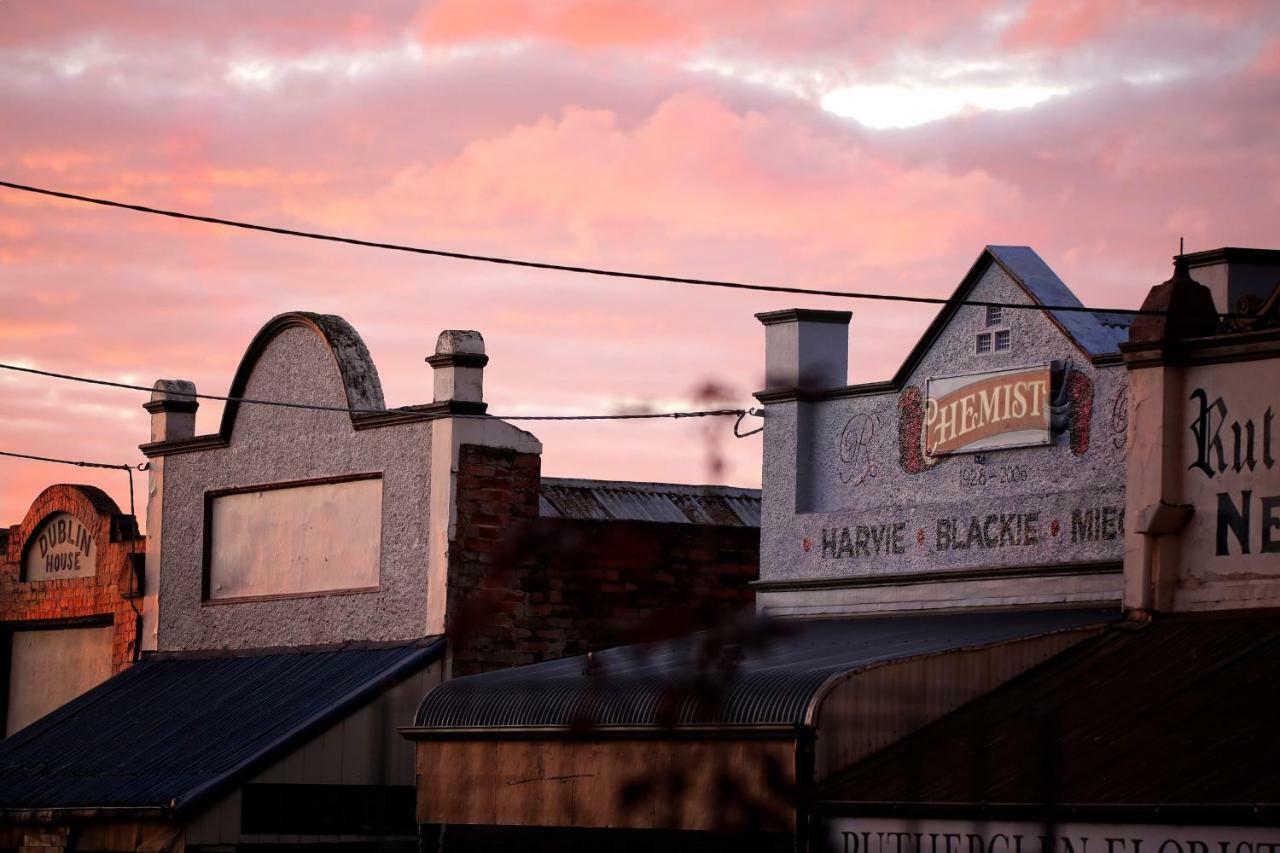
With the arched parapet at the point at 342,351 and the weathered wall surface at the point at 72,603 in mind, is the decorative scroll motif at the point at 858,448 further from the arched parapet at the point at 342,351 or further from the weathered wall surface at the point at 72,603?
the weathered wall surface at the point at 72,603

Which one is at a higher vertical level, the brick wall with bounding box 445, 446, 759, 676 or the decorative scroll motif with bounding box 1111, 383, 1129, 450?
the decorative scroll motif with bounding box 1111, 383, 1129, 450

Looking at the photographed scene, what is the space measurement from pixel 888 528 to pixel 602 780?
338cm

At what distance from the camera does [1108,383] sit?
15.2 meters

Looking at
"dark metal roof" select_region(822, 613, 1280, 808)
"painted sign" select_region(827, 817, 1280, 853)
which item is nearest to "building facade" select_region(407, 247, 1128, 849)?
"dark metal roof" select_region(822, 613, 1280, 808)

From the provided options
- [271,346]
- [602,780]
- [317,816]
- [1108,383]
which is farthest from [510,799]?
[271,346]

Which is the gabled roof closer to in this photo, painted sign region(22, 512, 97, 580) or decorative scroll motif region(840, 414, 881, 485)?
decorative scroll motif region(840, 414, 881, 485)

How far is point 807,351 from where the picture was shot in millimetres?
17781

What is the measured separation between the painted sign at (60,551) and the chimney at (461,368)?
6.49 meters

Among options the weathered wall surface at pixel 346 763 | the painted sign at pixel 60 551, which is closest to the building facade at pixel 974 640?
the weathered wall surface at pixel 346 763

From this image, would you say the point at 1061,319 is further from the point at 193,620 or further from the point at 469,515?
the point at 193,620

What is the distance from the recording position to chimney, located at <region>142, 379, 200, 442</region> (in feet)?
75.7

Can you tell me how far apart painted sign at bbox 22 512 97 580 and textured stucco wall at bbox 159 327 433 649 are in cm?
177

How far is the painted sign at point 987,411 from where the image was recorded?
15734mm

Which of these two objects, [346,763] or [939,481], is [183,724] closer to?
[346,763]
